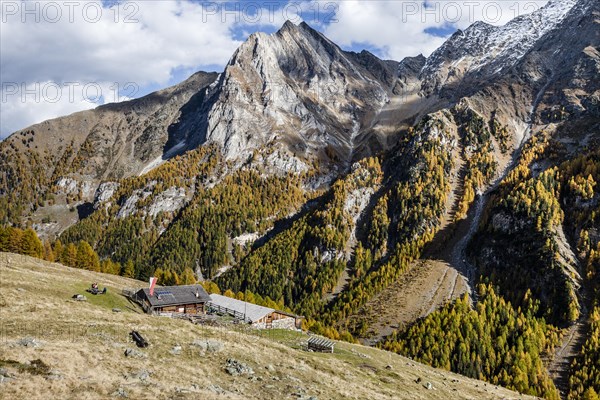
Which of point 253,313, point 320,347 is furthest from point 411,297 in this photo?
point 320,347

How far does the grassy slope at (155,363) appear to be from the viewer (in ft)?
88.7

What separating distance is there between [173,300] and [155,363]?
39.2 meters

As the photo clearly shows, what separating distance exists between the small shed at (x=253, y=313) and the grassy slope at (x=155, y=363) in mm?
14221

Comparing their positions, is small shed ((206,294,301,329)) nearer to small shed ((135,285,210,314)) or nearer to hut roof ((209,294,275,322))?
hut roof ((209,294,275,322))

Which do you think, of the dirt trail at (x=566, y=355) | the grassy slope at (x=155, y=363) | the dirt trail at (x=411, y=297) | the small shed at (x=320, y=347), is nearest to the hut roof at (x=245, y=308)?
the grassy slope at (x=155, y=363)

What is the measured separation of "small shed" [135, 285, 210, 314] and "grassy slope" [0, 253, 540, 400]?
829 cm

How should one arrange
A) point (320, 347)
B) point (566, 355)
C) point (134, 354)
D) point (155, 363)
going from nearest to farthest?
point (155, 363), point (134, 354), point (320, 347), point (566, 355)

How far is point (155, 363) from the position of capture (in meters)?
33.0

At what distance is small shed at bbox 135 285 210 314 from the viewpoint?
6794 cm

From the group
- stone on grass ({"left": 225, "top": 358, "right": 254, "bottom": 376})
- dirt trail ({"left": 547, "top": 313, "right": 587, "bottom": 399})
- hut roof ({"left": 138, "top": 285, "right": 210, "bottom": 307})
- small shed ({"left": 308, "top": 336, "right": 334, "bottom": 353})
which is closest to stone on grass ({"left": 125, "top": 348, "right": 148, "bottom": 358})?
stone on grass ({"left": 225, "top": 358, "right": 254, "bottom": 376})

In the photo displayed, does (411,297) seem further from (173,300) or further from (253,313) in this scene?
(173,300)

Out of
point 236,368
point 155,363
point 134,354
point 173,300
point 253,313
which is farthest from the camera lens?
point 253,313

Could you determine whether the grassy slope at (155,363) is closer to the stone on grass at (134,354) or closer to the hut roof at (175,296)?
the stone on grass at (134,354)

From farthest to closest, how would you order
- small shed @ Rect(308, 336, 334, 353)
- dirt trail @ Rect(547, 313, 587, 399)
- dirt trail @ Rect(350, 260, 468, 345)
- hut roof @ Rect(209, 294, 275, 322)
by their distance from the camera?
dirt trail @ Rect(350, 260, 468, 345) → dirt trail @ Rect(547, 313, 587, 399) → hut roof @ Rect(209, 294, 275, 322) → small shed @ Rect(308, 336, 334, 353)
